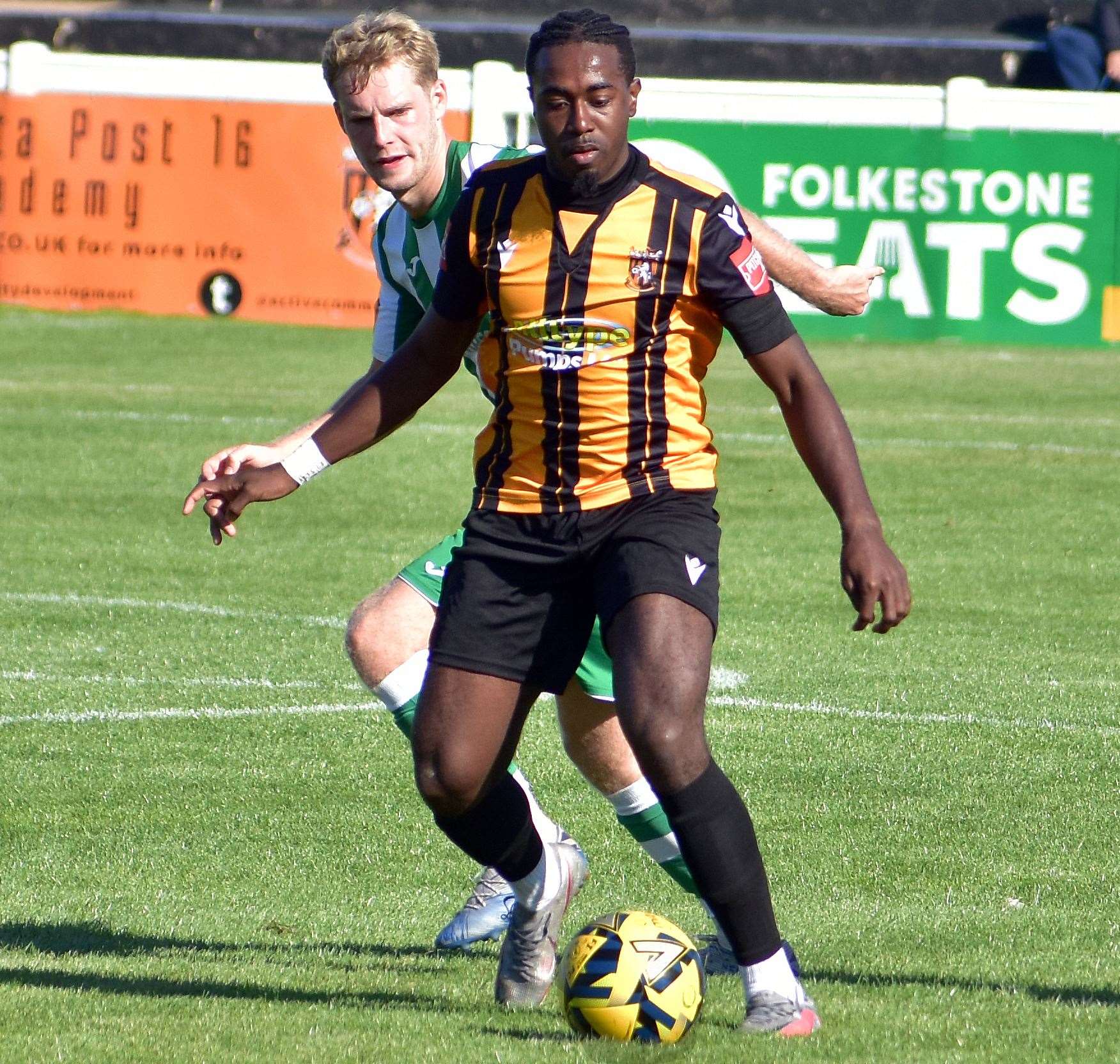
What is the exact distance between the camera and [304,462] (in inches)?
181

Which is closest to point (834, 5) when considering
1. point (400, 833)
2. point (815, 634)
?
point (815, 634)

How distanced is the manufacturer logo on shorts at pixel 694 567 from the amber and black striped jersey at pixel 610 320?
0.18m

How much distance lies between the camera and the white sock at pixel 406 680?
16.4 feet

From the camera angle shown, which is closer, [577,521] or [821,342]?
[577,521]

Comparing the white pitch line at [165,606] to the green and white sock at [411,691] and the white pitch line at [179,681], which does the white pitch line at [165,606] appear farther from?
the green and white sock at [411,691]

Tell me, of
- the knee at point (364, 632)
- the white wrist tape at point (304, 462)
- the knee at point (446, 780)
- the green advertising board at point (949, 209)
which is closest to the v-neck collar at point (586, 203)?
the white wrist tape at point (304, 462)

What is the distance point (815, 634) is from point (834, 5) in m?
19.4

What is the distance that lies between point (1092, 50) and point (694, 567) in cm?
2026

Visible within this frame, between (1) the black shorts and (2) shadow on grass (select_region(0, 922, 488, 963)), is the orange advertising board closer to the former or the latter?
(2) shadow on grass (select_region(0, 922, 488, 963))

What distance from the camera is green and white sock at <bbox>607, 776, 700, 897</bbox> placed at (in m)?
4.84

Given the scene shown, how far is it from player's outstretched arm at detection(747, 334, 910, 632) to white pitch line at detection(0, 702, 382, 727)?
144 inches

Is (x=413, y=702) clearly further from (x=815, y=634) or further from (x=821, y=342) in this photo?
(x=821, y=342)

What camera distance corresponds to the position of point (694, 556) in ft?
13.8

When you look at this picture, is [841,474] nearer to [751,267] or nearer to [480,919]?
[751,267]
